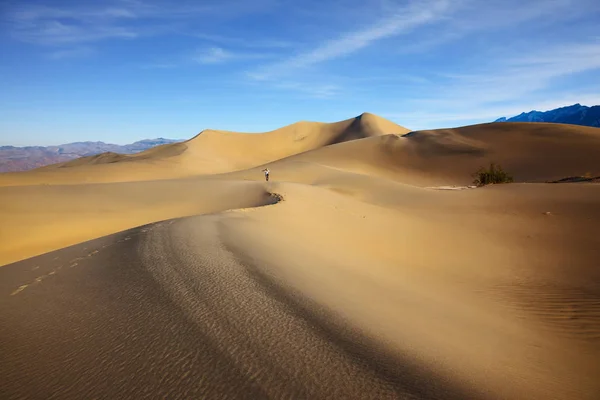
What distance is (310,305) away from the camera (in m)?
3.40

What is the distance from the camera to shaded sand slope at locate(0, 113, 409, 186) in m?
42.5

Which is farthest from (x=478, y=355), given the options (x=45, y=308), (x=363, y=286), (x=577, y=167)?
(x=577, y=167)

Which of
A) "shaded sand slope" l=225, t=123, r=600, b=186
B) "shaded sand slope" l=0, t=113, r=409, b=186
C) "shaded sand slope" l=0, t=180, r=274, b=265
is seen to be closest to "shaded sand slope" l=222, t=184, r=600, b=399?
"shaded sand slope" l=0, t=180, r=274, b=265

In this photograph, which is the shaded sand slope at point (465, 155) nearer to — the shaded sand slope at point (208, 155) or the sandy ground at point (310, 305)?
the shaded sand slope at point (208, 155)

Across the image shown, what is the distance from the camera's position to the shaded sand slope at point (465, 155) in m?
38.0

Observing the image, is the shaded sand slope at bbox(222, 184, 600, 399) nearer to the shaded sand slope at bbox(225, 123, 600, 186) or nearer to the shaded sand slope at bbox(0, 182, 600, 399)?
the shaded sand slope at bbox(0, 182, 600, 399)

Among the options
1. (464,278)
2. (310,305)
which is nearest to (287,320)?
(310,305)

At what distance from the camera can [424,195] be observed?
62.4 feet

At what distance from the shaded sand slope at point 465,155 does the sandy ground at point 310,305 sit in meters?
23.5

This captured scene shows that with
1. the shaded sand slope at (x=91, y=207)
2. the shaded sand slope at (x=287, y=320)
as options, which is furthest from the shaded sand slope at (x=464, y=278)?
the shaded sand slope at (x=91, y=207)

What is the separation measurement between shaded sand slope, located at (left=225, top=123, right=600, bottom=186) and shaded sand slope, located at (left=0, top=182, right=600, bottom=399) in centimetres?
2665

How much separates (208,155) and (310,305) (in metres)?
69.3

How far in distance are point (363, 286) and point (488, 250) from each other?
22.6 feet

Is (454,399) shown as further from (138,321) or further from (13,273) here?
(13,273)
